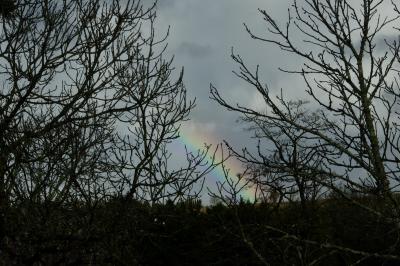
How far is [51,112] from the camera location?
28.2ft

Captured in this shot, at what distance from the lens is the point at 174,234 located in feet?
29.0

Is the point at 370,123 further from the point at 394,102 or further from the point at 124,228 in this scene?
the point at 124,228

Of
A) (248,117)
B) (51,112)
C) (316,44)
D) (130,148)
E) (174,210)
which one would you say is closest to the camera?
(248,117)

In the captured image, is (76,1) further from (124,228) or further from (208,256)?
(208,256)

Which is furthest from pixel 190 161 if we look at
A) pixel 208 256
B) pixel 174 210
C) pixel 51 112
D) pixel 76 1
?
pixel 76 1

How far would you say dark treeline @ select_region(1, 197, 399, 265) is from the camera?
18.2 ft

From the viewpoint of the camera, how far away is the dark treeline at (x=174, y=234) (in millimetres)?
5547

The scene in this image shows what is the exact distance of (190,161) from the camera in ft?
33.5

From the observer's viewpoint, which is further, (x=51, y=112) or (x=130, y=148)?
(x=130, y=148)

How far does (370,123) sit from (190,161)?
4766 millimetres

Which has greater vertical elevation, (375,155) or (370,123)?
(370,123)

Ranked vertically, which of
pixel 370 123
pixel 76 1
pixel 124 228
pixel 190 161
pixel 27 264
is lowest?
pixel 27 264

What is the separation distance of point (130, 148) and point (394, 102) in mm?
5989

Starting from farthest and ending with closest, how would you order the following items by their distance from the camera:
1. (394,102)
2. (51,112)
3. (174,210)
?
(174,210)
(51,112)
(394,102)
